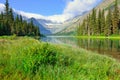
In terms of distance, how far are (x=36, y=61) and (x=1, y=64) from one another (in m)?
1.64

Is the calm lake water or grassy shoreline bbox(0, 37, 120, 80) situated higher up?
grassy shoreline bbox(0, 37, 120, 80)

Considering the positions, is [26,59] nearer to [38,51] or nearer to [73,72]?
[38,51]

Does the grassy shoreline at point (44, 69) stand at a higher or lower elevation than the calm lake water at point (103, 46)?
higher

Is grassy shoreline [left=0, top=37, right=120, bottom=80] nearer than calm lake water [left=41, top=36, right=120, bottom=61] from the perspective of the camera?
Yes

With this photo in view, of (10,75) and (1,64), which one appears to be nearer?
(10,75)

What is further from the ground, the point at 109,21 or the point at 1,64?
Answer: the point at 109,21

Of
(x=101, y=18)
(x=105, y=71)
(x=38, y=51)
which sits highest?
(x=101, y=18)

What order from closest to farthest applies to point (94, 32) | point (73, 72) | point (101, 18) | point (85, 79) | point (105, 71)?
point (85, 79)
point (73, 72)
point (105, 71)
point (101, 18)
point (94, 32)

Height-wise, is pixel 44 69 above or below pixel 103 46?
above

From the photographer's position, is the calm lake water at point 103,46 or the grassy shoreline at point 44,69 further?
the calm lake water at point 103,46

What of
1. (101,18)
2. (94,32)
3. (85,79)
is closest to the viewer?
(85,79)

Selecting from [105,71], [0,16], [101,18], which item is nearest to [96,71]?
[105,71]

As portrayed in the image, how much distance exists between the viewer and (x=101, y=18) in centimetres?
14262

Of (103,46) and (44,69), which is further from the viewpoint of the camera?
(103,46)
